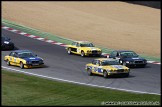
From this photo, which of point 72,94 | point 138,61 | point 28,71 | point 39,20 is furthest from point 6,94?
point 39,20

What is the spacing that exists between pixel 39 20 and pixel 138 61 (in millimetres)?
21177

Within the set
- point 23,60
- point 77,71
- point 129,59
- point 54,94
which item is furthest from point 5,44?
point 54,94

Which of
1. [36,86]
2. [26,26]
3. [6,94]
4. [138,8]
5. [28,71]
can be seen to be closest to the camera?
[6,94]

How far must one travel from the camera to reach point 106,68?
33.1m

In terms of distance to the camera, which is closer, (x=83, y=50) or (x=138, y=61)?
(x=138, y=61)

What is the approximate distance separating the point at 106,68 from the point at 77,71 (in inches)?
119

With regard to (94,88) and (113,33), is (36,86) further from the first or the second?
(113,33)

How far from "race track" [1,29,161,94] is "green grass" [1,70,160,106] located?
244 centimetres

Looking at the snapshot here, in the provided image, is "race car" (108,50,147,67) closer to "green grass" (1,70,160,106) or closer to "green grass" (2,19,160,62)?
"green grass" (2,19,160,62)

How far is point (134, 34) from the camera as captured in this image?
52625mm

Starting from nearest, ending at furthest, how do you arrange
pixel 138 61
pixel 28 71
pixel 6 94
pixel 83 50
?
1. pixel 6 94
2. pixel 28 71
3. pixel 138 61
4. pixel 83 50

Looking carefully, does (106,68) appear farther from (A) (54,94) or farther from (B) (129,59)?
(A) (54,94)

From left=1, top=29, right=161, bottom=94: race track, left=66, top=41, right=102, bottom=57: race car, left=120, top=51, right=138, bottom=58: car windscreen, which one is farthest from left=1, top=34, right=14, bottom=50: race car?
left=120, top=51, right=138, bottom=58: car windscreen

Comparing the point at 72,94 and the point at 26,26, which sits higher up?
the point at 26,26
